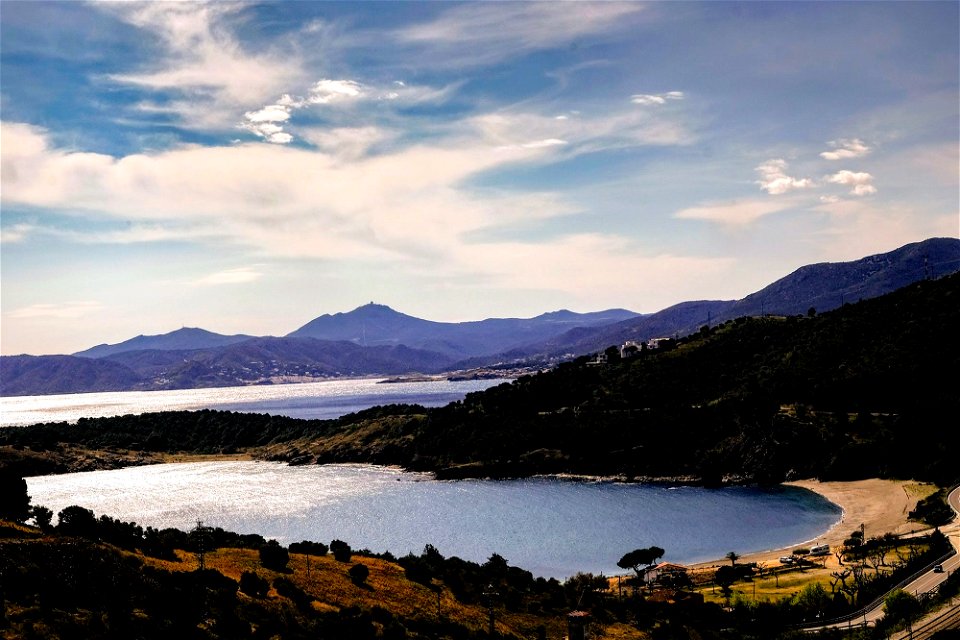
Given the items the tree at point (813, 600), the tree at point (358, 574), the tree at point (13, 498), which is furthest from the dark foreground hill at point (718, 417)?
the tree at point (13, 498)

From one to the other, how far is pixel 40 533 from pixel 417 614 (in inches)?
852

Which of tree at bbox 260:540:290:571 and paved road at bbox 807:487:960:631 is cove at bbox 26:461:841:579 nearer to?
paved road at bbox 807:487:960:631

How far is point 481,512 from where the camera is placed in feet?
360

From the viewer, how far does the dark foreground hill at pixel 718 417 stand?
392 ft

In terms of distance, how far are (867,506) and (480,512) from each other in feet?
170

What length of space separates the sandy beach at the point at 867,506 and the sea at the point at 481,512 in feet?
6.76

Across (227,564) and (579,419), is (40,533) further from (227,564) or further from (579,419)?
Answer: (579,419)

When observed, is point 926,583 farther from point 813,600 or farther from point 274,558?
point 274,558

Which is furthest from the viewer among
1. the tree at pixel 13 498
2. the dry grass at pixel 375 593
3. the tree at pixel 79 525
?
the tree at pixel 13 498

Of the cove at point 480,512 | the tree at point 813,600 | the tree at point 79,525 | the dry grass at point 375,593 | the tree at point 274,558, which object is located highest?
the tree at point 79,525

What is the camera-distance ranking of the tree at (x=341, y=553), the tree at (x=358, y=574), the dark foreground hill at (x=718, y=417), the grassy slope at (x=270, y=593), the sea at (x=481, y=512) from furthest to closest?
the dark foreground hill at (x=718, y=417) < the sea at (x=481, y=512) < the tree at (x=341, y=553) < the tree at (x=358, y=574) < the grassy slope at (x=270, y=593)

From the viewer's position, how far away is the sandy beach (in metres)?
80.8

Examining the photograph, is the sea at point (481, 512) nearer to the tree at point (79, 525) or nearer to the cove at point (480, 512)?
the cove at point (480, 512)

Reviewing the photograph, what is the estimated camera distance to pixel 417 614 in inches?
1785
